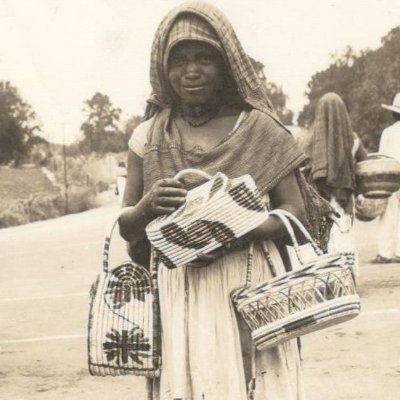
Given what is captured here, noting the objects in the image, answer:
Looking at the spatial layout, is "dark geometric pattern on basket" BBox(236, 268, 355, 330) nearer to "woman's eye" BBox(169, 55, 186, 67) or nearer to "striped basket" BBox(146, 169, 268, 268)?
"striped basket" BBox(146, 169, 268, 268)

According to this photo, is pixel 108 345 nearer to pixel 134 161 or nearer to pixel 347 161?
pixel 134 161

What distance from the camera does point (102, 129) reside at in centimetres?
3391

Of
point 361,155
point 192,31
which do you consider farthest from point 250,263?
point 361,155

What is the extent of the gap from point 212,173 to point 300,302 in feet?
1.52

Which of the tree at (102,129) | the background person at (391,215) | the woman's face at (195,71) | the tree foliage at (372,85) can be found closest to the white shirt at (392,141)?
the background person at (391,215)

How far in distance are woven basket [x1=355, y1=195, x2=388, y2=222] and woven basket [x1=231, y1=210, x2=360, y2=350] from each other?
6.60m

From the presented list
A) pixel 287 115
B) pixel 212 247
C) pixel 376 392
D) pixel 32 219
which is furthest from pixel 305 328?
pixel 287 115

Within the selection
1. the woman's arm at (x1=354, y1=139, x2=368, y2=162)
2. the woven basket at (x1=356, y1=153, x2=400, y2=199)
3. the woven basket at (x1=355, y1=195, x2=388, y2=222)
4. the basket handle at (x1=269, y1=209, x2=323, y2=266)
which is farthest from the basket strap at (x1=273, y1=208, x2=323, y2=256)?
the woven basket at (x1=355, y1=195, x2=388, y2=222)

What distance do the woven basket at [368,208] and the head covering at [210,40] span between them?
21.1ft

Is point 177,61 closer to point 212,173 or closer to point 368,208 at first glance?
point 212,173

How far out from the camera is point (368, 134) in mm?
23938

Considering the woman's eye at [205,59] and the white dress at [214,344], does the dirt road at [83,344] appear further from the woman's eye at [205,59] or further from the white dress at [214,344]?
the woman's eye at [205,59]

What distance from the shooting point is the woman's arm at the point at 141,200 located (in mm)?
2502

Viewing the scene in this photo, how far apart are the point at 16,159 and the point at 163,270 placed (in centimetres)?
2579
